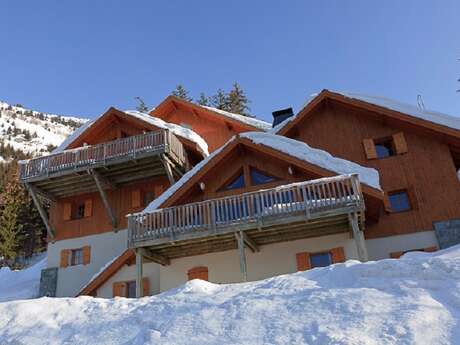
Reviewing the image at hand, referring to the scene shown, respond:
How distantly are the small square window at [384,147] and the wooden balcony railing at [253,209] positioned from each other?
4.02 m

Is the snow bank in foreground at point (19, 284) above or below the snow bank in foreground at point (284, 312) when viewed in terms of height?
above

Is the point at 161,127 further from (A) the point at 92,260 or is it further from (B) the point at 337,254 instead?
(B) the point at 337,254

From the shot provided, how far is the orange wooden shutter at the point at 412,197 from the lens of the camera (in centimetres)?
1661

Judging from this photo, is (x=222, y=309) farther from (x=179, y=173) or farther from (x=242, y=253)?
(x=179, y=173)

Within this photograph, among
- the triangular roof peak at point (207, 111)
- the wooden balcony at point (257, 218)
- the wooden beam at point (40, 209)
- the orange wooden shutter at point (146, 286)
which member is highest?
the triangular roof peak at point (207, 111)

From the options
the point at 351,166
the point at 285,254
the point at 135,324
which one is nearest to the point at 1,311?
the point at 135,324

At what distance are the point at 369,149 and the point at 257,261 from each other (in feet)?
20.6

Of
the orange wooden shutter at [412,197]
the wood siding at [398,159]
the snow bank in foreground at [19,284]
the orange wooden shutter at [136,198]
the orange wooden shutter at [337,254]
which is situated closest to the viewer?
the orange wooden shutter at [337,254]

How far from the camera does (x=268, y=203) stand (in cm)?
1505

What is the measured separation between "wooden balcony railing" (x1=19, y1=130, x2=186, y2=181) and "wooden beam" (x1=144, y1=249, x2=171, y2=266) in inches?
216

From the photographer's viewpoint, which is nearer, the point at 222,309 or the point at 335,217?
the point at 222,309

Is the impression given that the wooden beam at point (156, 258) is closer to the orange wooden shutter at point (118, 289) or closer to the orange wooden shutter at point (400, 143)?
the orange wooden shutter at point (118, 289)

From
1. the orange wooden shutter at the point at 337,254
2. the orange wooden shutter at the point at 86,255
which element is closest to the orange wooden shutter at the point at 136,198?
the orange wooden shutter at the point at 86,255

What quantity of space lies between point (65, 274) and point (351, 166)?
1464cm
